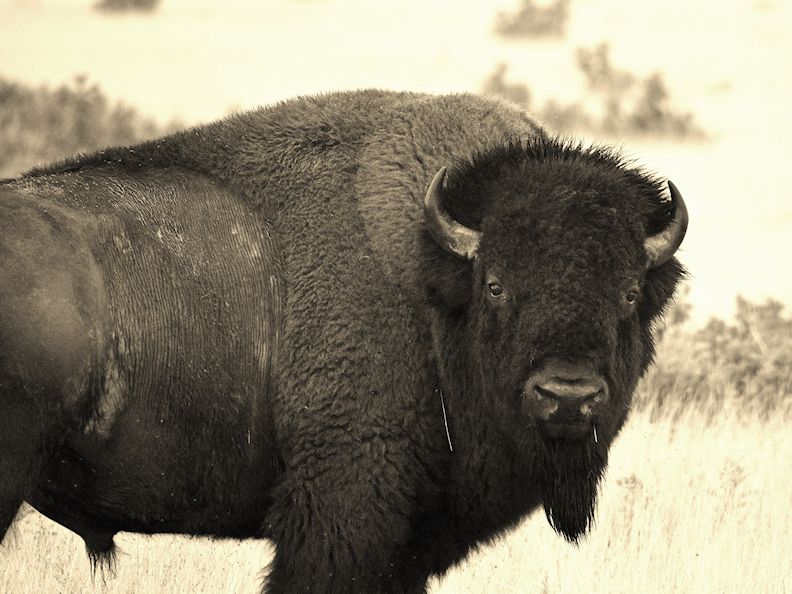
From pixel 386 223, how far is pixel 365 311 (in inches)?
15.9

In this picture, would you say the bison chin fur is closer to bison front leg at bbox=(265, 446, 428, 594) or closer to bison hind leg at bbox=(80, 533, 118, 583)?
bison front leg at bbox=(265, 446, 428, 594)

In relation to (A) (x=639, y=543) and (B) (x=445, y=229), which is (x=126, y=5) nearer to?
(A) (x=639, y=543)

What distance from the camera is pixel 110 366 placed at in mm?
4879

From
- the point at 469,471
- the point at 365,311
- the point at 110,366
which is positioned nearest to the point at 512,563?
the point at 469,471

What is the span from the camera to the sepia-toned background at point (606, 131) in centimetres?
698

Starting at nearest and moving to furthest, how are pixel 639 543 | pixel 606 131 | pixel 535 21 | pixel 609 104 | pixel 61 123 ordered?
pixel 639 543 < pixel 61 123 < pixel 606 131 < pixel 609 104 < pixel 535 21

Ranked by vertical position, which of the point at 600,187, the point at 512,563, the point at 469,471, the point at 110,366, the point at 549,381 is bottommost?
the point at 512,563

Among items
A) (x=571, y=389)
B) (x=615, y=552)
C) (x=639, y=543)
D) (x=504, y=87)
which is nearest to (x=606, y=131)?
(x=504, y=87)

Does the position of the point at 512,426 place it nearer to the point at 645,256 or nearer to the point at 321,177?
the point at 645,256

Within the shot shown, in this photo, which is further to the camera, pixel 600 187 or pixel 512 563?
pixel 512 563

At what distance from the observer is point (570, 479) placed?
512cm

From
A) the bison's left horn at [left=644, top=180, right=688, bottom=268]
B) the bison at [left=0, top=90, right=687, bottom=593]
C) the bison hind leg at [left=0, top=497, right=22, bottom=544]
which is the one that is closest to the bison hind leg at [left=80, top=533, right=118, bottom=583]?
the bison at [left=0, top=90, right=687, bottom=593]

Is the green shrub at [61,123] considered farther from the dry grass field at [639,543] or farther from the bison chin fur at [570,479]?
the bison chin fur at [570,479]

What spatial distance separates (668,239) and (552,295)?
0.69 meters
